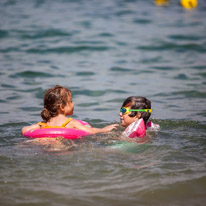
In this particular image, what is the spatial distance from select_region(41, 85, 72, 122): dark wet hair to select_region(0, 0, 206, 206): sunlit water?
1.60 ft

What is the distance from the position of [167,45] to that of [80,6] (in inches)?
364

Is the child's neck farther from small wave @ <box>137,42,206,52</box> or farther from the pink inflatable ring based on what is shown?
small wave @ <box>137,42,206,52</box>

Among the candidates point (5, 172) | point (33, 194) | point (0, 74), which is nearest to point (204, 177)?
point (33, 194)

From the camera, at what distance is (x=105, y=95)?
943cm

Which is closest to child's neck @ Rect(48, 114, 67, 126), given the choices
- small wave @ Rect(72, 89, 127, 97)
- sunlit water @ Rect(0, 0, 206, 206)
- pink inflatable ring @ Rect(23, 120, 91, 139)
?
pink inflatable ring @ Rect(23, 120, 91, 139)

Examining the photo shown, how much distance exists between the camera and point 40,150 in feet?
18.2

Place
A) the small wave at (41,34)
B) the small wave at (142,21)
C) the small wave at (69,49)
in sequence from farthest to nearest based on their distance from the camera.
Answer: the small wave at (142,21) < the small wave at (41,34) < the small wave at (69,49)

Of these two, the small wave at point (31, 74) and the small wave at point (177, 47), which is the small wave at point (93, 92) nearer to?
the small wave at point (31, 74)

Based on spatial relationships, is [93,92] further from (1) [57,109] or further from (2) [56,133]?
(2) [56,133]

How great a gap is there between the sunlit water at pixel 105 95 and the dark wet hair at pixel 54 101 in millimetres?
489

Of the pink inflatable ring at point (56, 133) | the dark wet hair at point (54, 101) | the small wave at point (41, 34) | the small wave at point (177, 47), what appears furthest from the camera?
the small wave at point (41, 34)

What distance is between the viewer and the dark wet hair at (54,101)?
19.5 ft

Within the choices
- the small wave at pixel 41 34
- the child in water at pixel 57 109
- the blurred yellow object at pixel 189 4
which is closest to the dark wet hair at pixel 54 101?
the child in water at pixel 57 109

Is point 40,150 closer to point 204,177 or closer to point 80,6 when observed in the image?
point 204,177
